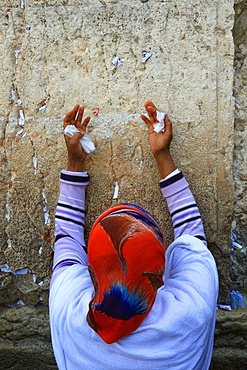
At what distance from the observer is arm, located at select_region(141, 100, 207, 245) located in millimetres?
1598

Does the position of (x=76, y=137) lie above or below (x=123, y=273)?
above

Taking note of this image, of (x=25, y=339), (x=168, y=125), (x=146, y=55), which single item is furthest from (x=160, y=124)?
(x=25, y=339)

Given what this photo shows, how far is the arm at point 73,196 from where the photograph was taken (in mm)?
1573

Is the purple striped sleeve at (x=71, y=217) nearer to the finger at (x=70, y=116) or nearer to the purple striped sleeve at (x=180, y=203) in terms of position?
the finger at (x=70, y=116)

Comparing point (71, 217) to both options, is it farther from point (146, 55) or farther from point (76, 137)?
point (146, 55)

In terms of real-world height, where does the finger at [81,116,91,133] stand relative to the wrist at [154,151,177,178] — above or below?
above

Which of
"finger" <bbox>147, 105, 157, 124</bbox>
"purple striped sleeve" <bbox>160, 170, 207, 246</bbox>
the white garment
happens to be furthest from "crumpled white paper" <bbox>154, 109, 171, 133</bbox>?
the white garment

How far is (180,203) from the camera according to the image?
163 cm

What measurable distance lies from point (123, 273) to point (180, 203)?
0.64 m

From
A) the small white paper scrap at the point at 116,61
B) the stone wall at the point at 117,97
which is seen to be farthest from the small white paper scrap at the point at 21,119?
the small white paper scrap at the point at 116,61

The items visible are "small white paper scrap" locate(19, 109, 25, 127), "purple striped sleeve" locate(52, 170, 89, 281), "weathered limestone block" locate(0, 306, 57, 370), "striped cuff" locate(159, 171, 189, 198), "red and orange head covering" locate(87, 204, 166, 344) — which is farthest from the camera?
"weathered limestone block" locate(0, 306, 57, 370)

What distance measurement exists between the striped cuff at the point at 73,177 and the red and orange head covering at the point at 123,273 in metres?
0.57

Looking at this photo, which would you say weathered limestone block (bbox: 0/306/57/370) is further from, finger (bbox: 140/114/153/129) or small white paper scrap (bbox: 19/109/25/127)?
finger (bbox: 140/114/153/129)

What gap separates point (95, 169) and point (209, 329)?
78 centimetres
